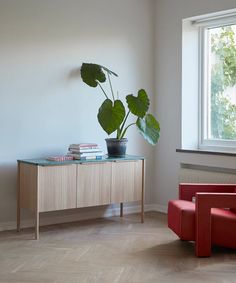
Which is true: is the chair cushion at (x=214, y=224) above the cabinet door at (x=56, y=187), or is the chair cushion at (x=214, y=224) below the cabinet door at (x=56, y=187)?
below

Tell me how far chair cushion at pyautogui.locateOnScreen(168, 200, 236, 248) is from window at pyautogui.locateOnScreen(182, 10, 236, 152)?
4.72 ft

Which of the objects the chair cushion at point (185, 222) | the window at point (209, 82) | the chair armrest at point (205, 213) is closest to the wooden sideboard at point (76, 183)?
the window at point (209, 82)

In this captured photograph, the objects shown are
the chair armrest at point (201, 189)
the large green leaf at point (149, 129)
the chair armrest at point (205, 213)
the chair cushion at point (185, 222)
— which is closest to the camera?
the chair armrest at point (205, 213)

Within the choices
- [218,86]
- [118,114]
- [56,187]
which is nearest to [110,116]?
[118,114]

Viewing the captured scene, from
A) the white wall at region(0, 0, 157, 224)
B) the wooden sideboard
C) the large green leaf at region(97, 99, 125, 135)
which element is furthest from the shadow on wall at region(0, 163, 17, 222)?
the large green leaf at region(97, 99, 125, 135)

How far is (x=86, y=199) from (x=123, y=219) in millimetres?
760

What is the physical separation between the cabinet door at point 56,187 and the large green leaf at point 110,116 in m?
0.56

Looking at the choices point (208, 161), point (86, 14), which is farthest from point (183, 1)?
point (208, 161)

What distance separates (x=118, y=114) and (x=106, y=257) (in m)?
1.65

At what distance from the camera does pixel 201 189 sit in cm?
466

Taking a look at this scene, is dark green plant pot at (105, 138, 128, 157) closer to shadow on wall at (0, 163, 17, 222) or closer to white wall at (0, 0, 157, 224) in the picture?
white wall at (0, 0, 157, 224)

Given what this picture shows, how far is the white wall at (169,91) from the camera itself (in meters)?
5.76

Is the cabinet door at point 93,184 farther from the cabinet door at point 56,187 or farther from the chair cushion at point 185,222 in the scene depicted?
the chair cushion at point 185,222

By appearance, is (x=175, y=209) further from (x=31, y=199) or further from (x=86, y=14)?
(x=86, y=14)
